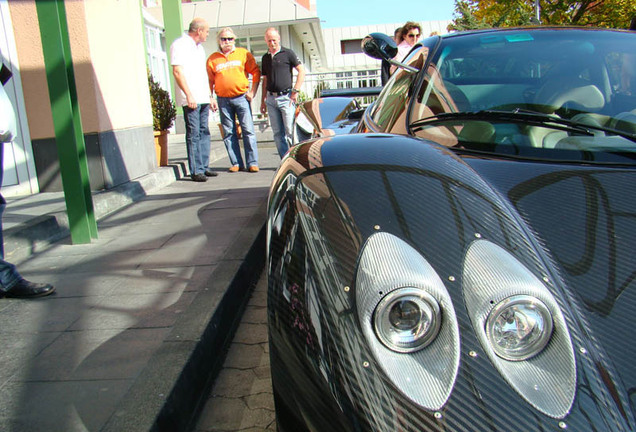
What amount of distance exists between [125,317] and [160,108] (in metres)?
5.15

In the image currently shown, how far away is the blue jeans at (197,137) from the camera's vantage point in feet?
20.5

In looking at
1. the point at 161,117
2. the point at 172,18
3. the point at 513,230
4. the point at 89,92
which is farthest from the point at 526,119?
the point at 172,18

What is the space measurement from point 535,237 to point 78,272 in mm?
2787

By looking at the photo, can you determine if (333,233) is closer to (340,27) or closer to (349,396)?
(349,396)

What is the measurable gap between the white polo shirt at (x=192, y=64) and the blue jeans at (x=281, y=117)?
906 millimetres

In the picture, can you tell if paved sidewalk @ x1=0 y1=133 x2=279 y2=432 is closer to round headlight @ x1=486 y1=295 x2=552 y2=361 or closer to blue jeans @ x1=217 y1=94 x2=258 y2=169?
round headlight @ x1=486 y1=295 x2=552 y2=361

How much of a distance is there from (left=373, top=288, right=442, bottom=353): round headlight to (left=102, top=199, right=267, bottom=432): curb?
933 millimetres

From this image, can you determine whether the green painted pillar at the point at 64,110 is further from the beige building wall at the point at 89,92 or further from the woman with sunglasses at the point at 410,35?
the woman with sunglasses at the point at 410,35

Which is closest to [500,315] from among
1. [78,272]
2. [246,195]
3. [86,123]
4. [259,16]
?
[78,272]

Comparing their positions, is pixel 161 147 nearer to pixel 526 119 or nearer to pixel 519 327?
pixel 526 119

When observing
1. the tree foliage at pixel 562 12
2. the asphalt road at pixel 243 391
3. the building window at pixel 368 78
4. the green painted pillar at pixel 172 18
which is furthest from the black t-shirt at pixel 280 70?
the tree foliage at pixel 562 12

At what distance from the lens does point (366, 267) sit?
45.6 inches

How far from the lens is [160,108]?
7.12m

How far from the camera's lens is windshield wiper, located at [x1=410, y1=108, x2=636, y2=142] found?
178cm
